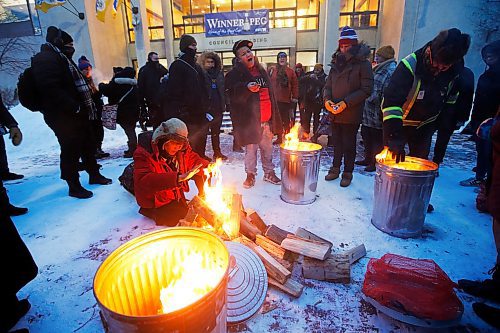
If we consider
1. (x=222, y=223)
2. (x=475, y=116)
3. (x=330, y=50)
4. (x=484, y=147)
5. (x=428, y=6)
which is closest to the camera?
(x=222, y=223)

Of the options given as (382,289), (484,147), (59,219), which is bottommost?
(59,219)

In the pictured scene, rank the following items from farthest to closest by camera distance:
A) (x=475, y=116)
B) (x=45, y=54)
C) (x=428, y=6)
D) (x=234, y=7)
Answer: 1. (x=234, y=7)
2. (x=428, y=6)
3. (x=475, y=116)
4. (x=45, y=54)

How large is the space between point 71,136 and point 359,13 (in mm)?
16739

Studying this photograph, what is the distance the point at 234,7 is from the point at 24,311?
18.3 metres

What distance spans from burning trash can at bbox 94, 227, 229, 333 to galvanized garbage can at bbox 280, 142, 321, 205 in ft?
7.06

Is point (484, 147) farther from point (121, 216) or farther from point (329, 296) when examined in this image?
point (121, 216)

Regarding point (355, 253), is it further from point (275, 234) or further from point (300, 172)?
point (300, 172)

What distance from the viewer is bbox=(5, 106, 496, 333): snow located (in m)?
1.89

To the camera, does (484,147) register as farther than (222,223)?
Yes

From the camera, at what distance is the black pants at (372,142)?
4.80 m

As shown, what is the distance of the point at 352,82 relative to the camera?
3766mm

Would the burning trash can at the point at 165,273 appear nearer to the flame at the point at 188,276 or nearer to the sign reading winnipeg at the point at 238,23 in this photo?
the flame at the point at 188,276

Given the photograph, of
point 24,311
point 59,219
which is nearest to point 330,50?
point 59,219

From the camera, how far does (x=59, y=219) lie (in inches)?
131
